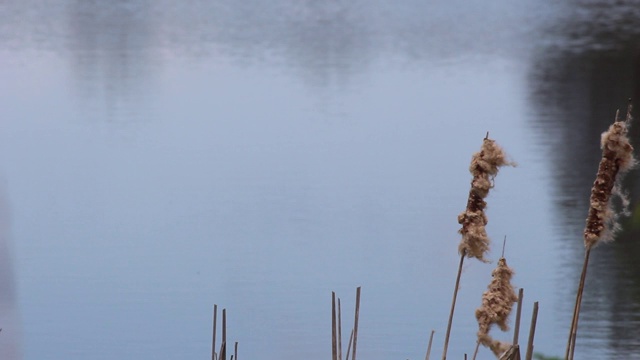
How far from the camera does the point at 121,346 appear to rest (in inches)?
102

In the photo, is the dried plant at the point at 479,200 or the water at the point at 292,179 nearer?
the dried plant at the point at 479,200

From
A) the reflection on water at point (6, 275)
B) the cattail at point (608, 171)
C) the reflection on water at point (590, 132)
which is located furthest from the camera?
the reflection on water at point (590, 132)

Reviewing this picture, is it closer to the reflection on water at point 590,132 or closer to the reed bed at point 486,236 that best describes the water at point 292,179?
the reflection on water at point 590,132

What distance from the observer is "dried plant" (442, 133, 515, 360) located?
95cm

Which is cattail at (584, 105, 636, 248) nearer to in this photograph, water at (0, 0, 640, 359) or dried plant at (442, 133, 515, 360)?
dried plant at (442, 133, 515, 360)

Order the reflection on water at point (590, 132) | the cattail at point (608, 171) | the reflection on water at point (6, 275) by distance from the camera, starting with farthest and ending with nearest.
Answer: the reflection on water at point (590, 132) < the reflection on water at point (6, 275) < the cattail at point (608, 171)

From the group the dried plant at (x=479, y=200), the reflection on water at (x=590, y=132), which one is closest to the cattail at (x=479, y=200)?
the dried plant at (x=479, y=200)

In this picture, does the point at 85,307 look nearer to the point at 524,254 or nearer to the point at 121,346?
the point at 121,346

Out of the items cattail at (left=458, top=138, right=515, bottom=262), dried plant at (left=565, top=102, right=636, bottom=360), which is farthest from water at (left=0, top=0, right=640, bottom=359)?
dried plant at (left=565, top=102, right=636, bottom=360)

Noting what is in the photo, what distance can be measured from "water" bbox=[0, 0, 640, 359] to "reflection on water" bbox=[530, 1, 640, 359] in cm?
1

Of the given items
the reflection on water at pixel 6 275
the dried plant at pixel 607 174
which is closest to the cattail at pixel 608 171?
the dried plant at pixel 607 174

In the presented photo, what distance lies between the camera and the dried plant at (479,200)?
951mm

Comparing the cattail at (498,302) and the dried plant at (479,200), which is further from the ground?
the dried plant at (479,200)

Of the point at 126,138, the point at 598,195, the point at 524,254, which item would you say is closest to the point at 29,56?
the point at 126,138
